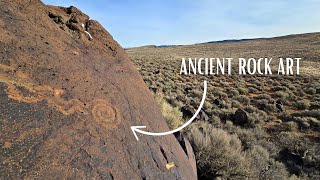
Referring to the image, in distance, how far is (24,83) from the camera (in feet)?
8.39

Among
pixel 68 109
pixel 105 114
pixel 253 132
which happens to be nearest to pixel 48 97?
pixel 68 109

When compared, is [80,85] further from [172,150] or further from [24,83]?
[172,150]

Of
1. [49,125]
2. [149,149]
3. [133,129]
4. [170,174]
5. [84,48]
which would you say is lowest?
[170,174]

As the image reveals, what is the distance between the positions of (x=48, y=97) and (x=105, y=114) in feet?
1.83

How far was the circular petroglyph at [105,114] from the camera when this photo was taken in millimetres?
2910

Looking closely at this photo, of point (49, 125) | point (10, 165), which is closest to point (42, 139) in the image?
point (49, 125)

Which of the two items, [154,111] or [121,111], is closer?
[121,111]

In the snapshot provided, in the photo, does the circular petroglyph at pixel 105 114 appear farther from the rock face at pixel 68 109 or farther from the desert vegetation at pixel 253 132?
the desert vegetation at pixel 253 132

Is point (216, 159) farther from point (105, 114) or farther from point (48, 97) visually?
point (48, 97)

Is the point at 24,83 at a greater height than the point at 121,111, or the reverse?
the point at 24,83

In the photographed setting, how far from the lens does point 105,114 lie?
118 inches

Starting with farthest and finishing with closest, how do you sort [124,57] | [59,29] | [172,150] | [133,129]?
[124,57] < [172,150] < [59,29] < [133,129]

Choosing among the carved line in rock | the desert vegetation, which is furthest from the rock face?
the desert vegetation

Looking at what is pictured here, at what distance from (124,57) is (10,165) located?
243 cm
